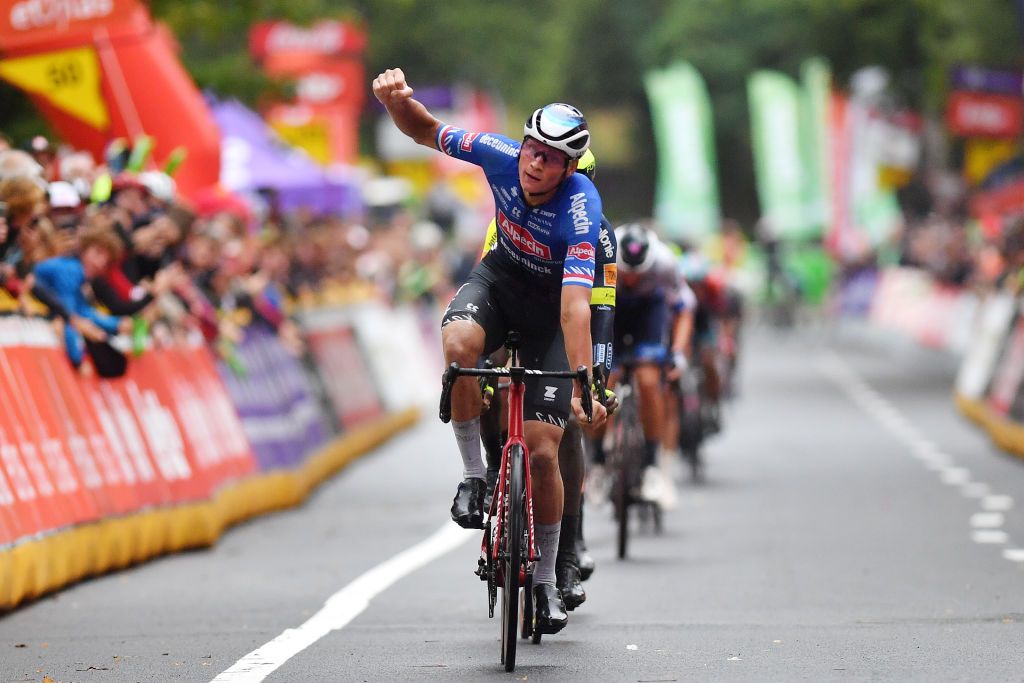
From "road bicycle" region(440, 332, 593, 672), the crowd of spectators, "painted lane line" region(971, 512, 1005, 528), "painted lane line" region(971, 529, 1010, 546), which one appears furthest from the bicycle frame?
"painted lane line" region(971, 512, 1005, 528)

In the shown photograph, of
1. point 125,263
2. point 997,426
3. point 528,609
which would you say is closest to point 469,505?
point 528,609

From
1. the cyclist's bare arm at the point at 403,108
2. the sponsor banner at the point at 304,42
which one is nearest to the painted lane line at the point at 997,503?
the cyclist's bare arm at the point at 403,108

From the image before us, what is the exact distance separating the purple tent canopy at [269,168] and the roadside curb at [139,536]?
884 centimetres

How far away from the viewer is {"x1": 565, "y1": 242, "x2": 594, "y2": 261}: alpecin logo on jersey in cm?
857

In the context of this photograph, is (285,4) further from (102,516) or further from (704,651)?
(704,651)

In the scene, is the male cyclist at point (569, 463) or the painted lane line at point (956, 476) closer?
the male cyclist at point (569, 463)

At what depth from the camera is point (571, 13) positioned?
87688 mm

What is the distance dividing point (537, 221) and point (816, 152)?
51.8 metres

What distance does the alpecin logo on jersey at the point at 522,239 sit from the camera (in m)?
8.84

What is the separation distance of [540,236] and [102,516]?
4.09 metres

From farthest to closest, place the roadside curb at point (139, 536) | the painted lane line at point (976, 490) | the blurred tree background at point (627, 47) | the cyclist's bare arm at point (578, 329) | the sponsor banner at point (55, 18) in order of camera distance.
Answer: the blurred tree background at point (627, 47), the painted lane line at point (976, 490), the sponsor banner at point (55, 18), the roadside curb at point (139, 536), the cyclist's bare arm at point (578, 329)

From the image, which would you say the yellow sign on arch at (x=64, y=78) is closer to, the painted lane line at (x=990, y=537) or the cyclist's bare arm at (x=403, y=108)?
the painted lane line at (x=990, y=537)

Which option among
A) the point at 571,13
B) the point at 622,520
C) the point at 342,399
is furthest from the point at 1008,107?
the point at 571,13

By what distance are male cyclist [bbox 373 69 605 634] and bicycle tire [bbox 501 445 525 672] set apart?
33cm
